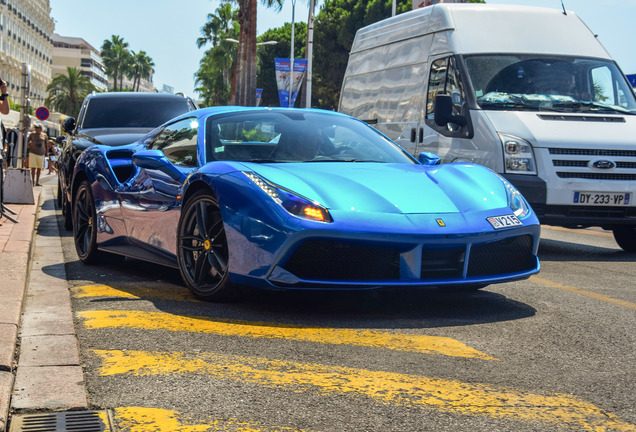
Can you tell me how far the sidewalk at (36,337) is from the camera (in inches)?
133

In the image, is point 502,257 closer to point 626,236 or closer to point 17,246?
point 17,246

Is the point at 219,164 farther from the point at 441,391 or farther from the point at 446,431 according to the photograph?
the point at 446,431

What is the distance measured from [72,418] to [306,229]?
5.88 feet

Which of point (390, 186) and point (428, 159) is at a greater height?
point (428, 159)

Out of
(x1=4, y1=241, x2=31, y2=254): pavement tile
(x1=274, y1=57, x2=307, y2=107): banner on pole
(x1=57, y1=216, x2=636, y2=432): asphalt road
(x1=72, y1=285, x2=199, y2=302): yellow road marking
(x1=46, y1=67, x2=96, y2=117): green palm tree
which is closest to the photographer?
(x1=57, y1=216, x2=636, y2=432): asphalt road

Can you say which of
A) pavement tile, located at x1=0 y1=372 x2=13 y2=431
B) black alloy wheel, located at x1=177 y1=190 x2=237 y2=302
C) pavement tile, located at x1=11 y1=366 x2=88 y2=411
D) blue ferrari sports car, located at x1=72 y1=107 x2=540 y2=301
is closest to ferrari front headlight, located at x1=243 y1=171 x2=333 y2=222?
blue ferrari sports car, located at x1=72 y1=107 x2=540 y2=301

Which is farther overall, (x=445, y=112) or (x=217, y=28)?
(x=217, y=28)

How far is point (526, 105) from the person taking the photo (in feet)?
30.3

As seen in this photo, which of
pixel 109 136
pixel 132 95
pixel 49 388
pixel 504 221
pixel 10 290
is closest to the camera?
pixel 49 388

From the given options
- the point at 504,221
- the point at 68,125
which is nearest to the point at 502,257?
the point at 504,221

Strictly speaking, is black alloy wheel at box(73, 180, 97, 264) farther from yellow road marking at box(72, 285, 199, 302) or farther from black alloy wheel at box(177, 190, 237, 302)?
black alloy wheel at box(177, 190, 237, 302)

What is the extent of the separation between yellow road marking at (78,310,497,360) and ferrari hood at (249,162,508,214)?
68cm

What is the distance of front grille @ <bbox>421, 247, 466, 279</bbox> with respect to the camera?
15.9 feet

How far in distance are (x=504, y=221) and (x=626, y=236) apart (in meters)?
5.08
